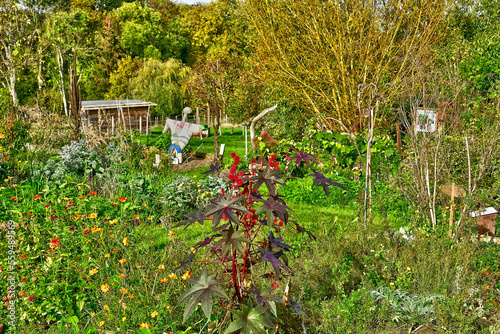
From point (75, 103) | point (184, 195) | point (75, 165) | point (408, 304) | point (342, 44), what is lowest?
point (408, 304)

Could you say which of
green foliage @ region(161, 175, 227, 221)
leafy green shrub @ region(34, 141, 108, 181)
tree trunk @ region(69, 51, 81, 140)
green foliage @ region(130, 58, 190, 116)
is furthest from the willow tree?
green foliage @ region(130, 58, 190, 116)

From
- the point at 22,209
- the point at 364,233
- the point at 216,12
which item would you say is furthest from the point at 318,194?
the point at 216,12

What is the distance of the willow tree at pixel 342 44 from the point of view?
8.62 meters

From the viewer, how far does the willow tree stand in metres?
8.62

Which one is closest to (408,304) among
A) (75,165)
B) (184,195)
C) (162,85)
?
(184,195)

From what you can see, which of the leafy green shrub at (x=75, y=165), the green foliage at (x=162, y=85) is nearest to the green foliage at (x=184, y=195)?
the leafy green shrub at (x=75, y=165)

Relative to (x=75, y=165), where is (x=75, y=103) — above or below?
above

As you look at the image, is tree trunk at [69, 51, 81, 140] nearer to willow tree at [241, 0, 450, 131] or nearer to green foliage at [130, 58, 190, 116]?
willow tree at [241, 0, 450, 131]

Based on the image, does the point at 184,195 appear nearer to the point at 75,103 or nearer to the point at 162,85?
the point at 75,103

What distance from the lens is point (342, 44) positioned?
8.57 meters

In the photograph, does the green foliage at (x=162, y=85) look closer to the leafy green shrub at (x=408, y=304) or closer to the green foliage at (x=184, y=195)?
the green foliage at (x=184, y=195)

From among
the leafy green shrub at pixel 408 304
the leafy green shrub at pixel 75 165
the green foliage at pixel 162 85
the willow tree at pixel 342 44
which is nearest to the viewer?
the leafy green shrub at pixel 408 304

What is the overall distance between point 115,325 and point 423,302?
2.14 metres

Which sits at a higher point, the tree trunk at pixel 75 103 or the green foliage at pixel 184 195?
the tree trunk at pixel 75 103
